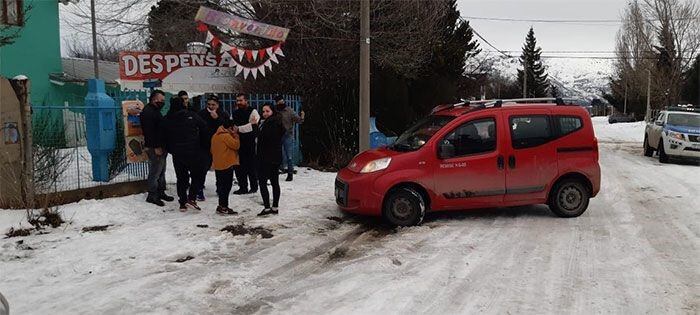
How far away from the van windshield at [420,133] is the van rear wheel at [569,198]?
1.92 metres

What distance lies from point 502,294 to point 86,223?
538cm

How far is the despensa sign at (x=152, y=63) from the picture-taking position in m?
12.3

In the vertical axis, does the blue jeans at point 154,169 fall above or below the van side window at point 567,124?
below

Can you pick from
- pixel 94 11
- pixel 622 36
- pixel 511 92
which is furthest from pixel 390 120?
pixel 511 92

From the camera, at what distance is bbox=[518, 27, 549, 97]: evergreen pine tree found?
257 ft

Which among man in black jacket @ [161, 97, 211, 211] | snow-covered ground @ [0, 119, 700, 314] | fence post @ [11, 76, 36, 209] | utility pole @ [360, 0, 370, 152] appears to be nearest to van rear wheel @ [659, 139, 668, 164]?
snow-covered ground @ [0, 119, 700, 314]

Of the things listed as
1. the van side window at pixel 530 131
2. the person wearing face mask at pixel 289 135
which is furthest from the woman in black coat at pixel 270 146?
the van side window at pixel 530 131

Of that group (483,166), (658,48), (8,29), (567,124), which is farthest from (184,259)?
(658,48)

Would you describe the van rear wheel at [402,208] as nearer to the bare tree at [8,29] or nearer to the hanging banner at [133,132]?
the hanging banner at [133,132]

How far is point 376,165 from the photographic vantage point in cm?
792

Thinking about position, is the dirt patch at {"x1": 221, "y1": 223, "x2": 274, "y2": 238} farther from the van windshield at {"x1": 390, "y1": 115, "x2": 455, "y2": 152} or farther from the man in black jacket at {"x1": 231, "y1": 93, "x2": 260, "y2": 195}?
the van windshield at {"x1": 390, "y1": 115, "x2": 455, "y2": 152}

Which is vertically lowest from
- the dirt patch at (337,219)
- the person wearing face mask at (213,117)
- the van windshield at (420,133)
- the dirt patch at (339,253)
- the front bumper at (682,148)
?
the dirt patch at (339,253)

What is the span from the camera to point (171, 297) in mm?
4992

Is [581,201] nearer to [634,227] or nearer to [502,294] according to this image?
[634,227]
